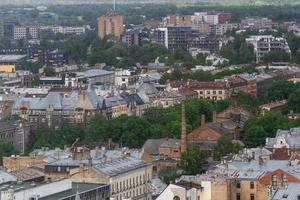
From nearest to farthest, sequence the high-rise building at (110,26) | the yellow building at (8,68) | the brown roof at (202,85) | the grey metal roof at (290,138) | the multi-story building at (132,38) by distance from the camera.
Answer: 1. the grey metal roof at (290,138)
2. the brown roof at (202,85)
3. the yellow building at (8,68)
4. the multi-story building at (132,38)
5. the high-rise building at (110,26)

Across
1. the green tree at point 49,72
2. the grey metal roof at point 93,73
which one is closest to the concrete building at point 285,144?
the grey metal roof at point 93,73

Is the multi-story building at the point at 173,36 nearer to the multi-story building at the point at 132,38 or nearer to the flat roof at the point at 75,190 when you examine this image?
the multi-story building at the point at 132,38

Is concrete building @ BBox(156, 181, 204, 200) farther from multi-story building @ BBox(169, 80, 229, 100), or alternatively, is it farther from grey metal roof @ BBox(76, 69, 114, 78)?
grey metal roof @ BBox(76, 69, 114, 78)

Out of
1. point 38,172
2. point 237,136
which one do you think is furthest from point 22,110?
point 38,172

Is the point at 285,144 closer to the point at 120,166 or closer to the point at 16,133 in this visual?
the point at 120,166

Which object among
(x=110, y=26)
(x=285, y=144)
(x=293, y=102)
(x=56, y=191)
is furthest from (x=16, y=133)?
(x=110, y=26)

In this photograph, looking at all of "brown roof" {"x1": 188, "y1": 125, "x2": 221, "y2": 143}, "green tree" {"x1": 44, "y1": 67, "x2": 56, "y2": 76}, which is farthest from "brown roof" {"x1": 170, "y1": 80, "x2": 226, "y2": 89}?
"brown roof" {"x1": 188, "y1": 125, "x2": 221, "y2": 143}

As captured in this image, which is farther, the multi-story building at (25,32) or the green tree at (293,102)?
the multi-story building at (25,32)
